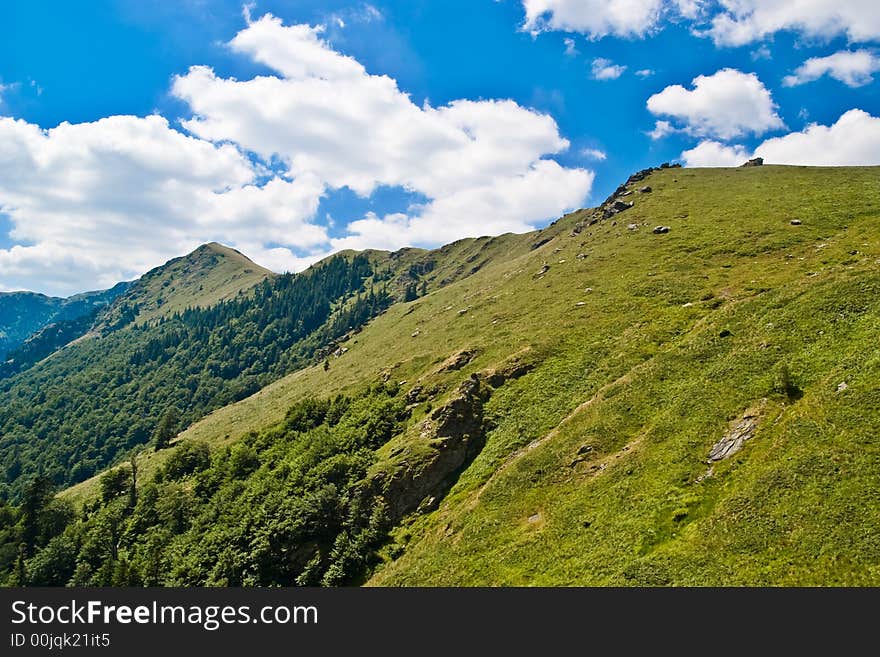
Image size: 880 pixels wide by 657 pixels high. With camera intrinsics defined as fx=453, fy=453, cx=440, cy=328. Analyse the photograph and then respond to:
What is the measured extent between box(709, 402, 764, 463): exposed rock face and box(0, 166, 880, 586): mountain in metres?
0.16

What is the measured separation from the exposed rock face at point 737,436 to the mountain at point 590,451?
0.16 meters

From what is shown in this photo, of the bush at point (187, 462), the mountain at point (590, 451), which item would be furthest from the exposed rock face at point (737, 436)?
the bush at point (187, 462)

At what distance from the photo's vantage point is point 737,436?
108 feet

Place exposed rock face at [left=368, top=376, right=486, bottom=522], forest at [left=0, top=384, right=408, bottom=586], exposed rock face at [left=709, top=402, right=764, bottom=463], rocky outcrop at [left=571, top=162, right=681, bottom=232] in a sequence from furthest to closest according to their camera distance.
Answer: rocky outcrop at [left=571, top=162, right=681, bottom=232], exposed rock face at [left=368, top=376, right=486, bottom=522], forest at [left=0, top=384, right=408, bottom=586], exposed rock face at [left=709, top=402, right=764, bottom=463]

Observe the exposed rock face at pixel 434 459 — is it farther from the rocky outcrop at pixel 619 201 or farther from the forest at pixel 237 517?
the rocky outcrop at pixel 619 201

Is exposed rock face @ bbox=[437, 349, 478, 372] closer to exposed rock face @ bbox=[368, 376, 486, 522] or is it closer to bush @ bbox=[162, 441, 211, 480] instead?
exposed rock face @ bbox=[368, 376, 486, 522]

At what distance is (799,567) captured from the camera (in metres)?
21.8

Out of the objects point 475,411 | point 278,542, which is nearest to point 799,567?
point 475,411

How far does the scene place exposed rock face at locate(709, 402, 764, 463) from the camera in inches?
1262

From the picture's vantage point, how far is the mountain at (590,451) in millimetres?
26953

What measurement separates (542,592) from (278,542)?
35.3 m

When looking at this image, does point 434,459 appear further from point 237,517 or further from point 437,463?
point 237,517

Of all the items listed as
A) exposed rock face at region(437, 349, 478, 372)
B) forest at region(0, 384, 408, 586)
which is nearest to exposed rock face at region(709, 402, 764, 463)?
forest at region(0, 384, 408, 586)

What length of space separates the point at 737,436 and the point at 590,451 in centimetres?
1133
